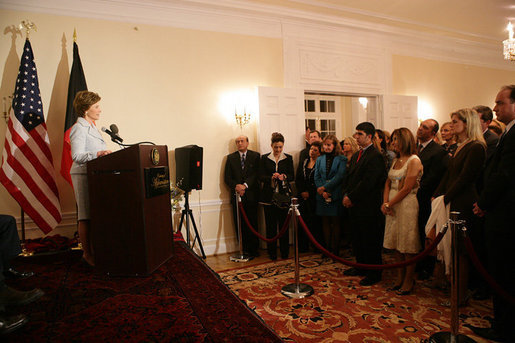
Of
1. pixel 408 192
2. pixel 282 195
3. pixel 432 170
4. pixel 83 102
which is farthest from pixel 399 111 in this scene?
pixel 83 102

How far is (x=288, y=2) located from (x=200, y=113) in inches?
91.8

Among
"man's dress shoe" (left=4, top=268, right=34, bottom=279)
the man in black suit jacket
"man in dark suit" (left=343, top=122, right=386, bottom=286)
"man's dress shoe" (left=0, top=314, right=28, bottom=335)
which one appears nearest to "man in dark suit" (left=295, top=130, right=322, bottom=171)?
the man in black suit jacket

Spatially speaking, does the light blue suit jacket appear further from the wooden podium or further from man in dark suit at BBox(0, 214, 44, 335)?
man in dark suit at BBox(0, 214, 44, 335)

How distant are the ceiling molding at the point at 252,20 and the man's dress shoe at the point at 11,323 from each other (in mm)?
4145

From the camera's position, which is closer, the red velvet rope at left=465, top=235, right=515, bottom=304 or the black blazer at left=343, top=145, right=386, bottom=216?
the red velvet rope at left=465, top=235, right=515, bottom=304

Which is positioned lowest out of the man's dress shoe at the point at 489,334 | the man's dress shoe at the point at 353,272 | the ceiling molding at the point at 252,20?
the man's dress shoe at the point at 353,272

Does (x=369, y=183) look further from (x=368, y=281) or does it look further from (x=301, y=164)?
(x=301, y=164)

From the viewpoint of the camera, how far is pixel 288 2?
5133mm

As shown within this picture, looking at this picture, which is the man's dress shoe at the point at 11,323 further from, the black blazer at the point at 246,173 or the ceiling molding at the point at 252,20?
the ceiling molding at the point at 252,20

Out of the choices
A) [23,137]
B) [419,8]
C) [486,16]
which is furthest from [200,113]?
[486,16]

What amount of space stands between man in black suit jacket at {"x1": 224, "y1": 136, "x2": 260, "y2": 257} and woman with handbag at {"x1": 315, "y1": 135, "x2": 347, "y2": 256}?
0.97 metres

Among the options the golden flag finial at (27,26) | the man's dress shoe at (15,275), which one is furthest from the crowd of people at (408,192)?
the golden flag finial at (27,26)

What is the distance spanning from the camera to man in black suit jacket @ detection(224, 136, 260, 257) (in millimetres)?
4809

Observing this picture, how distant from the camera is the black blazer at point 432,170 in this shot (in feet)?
11.6
